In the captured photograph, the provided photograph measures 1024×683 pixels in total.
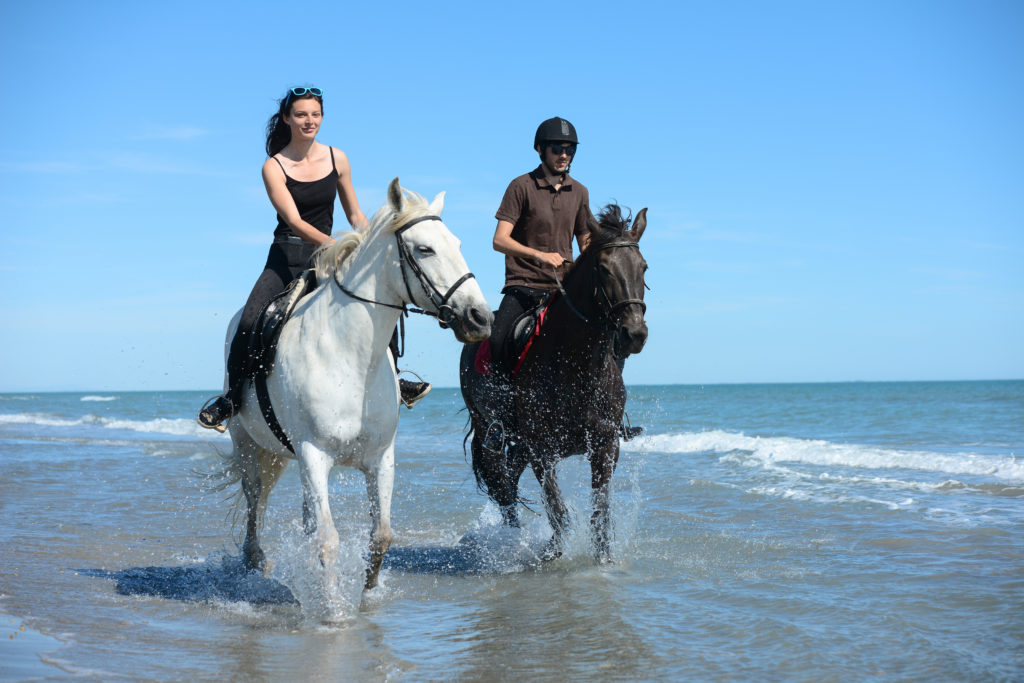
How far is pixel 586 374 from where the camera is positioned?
6070mm

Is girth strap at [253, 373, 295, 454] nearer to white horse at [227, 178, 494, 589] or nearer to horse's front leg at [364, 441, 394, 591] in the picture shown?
white horse at [227, 178, 494, 589]

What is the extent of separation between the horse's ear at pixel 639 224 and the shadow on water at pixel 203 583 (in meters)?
3.30

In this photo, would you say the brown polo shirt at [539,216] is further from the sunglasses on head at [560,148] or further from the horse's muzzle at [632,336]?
the horse's muzzle at [632,336]

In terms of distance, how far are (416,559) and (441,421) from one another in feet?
73.3

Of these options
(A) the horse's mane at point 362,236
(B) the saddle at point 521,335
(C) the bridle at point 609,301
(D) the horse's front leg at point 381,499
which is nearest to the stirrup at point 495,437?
(B) the saddle at point 521,335

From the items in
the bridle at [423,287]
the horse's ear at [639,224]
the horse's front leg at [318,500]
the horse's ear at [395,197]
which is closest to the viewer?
the bridle at [423,287]

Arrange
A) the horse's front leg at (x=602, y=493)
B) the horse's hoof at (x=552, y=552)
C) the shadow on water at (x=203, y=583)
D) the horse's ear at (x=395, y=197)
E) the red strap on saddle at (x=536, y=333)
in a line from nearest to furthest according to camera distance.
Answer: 1. the horse's ear at (x=395, y=197)
2. the shadow on water at (x=203, y=583)
3. the horse's front leg at (x=602, y=493)
4. the red strap on saddle at (x=536, y=333)
5. the horse's hoof at (x=552, y=552)

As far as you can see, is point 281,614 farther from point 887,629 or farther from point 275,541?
point 887,629

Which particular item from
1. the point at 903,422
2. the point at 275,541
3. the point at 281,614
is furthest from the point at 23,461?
the point at 903,422

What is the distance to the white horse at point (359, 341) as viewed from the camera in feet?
15.1

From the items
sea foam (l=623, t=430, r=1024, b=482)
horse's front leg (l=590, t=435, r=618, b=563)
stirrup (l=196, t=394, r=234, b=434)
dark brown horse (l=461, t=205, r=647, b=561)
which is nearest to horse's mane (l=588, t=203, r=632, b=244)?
dark brown horse (l=461, t=205, r=647, b=561)

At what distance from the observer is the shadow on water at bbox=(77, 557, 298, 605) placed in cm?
580

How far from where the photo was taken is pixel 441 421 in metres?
29.6

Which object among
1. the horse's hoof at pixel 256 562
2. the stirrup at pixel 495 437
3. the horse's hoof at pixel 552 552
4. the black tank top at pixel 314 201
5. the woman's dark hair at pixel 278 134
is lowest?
the horse's hoof at pixel 256 562
